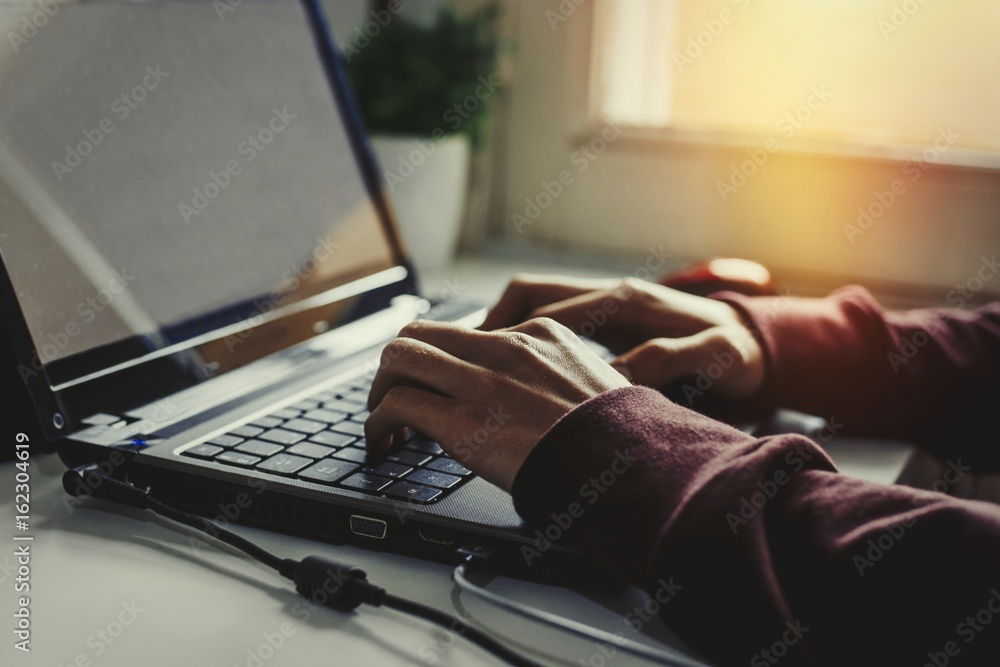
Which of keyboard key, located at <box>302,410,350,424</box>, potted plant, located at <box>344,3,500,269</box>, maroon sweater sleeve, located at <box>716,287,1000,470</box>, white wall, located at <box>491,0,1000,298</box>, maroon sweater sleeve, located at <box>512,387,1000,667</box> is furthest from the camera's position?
potted plant, located at <box>344,3,500,269</box>

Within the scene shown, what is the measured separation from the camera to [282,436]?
60 cm

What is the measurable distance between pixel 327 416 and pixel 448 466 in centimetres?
12

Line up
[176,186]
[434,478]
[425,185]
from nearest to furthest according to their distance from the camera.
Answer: [434,478] → [176,186] → [425,185]

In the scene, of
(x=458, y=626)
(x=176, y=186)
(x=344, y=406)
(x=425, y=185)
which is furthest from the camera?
(x=425, y=185)

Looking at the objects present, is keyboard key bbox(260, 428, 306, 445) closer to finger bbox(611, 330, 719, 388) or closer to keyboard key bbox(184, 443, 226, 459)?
keyboard key bbox(184, 443, 226, 459)

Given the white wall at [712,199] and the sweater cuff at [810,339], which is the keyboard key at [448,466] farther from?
the white wall at [712,199]

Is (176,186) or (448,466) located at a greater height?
(176,186)

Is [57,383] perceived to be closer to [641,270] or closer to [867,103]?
[641,270]

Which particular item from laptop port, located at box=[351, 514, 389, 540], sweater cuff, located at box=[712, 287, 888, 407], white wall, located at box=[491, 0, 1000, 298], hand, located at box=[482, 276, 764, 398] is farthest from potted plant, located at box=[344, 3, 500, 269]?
laptop port, located at box=[351, 514, 389, 540]

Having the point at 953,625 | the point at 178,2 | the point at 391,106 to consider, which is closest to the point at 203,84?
the point at 178,2

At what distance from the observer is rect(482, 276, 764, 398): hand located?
0.69 m

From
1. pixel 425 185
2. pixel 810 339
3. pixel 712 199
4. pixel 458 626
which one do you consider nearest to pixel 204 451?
pixel 458 626

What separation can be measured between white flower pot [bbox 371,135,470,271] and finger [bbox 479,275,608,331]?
1.34 feet

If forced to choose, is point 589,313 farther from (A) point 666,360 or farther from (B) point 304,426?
(B) point 304,426
